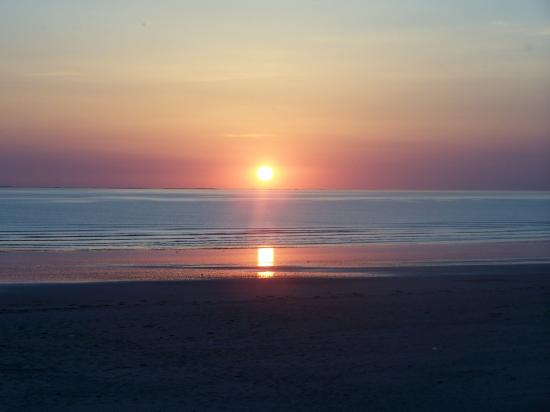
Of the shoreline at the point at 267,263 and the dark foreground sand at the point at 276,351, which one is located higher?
the shoreline at the point at 267,263

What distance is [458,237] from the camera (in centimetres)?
4431

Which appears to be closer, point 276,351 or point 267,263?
point 276,351

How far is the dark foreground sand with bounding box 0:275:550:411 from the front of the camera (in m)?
8.95

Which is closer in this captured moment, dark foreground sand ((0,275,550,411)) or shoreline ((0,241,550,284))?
dark foreground sand ((0,275,550,411))

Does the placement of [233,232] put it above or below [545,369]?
above

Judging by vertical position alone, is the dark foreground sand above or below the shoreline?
below

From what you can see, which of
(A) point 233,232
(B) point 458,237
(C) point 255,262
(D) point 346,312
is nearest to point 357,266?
(C) point 255,262

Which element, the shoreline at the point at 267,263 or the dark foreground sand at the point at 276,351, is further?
the shoreline at the point at 267,263

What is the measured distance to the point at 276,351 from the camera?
37.0 ft

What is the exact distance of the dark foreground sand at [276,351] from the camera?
29.3ft

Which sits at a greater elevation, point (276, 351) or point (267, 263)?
point (267, 263)

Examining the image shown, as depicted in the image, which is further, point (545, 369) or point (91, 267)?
point (91, 267)

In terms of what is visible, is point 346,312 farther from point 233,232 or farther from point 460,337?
point 233,232

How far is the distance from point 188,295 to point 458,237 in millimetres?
29831
